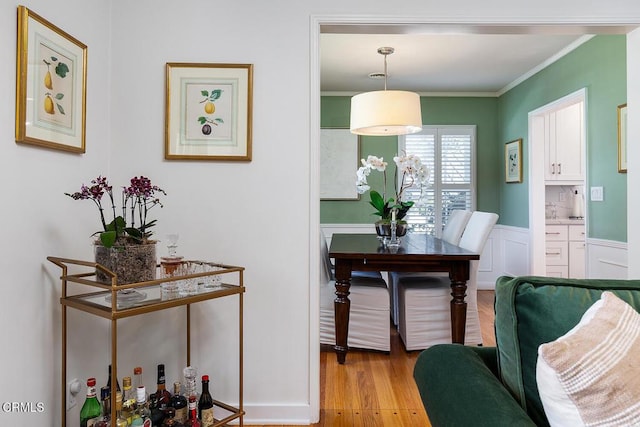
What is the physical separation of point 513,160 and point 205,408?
4.63m

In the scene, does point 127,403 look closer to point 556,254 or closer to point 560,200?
point 556,254

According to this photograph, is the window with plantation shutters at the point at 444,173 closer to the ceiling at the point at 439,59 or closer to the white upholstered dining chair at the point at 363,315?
the ceiling at the point at 439,59

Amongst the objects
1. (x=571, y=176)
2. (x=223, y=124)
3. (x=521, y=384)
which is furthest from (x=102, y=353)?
(x=571, y=176)

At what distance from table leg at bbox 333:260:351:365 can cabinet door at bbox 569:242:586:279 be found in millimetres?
3148

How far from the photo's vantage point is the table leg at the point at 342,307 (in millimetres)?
2979

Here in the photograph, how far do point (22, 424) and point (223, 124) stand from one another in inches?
57.6

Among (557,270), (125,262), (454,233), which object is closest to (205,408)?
(125,262)

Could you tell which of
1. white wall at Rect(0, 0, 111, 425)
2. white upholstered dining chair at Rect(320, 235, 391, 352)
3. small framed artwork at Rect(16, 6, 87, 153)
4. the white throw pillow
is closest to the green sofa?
the white throw pillow

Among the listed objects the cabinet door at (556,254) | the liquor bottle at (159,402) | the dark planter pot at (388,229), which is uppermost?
the dark planter pot at (388,229)

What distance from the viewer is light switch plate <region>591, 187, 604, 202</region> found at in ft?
11.6

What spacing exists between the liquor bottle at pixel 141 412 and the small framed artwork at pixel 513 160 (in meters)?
4.64

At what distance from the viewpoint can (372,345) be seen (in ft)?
10.6

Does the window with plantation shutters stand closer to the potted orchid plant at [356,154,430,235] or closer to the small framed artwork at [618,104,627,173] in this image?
the potted orchid plant at [356,154,430,235]

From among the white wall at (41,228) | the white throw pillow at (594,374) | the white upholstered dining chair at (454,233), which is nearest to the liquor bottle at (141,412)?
the white wall at (41,228)
